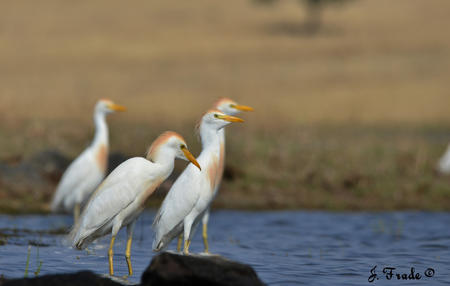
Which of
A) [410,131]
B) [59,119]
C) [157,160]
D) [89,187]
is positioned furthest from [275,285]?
[410,131]

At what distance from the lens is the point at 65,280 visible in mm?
6469

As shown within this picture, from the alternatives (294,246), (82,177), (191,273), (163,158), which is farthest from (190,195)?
(82,177)

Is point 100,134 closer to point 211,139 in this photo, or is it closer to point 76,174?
point 76,174

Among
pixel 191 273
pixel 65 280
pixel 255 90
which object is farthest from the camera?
pixel 255 90

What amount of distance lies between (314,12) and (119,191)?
46.2 m

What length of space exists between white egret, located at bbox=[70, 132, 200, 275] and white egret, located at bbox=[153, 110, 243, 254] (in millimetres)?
343

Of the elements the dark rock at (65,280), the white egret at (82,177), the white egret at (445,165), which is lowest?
the white egret at (445,165)

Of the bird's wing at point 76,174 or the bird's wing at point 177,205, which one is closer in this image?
the bird's wing at point 177,205

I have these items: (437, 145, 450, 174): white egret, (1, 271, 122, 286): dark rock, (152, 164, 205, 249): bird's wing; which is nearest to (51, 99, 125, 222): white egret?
(152, 164, 205, 249): bird's wing

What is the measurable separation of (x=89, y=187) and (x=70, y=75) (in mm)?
22473

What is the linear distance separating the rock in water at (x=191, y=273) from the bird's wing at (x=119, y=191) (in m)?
1.56

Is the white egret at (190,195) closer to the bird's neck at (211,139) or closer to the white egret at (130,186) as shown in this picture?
the bird's neck at (211,139)

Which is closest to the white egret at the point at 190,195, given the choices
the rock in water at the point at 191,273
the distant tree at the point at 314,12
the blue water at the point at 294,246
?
the blue water at the point at 294,246
